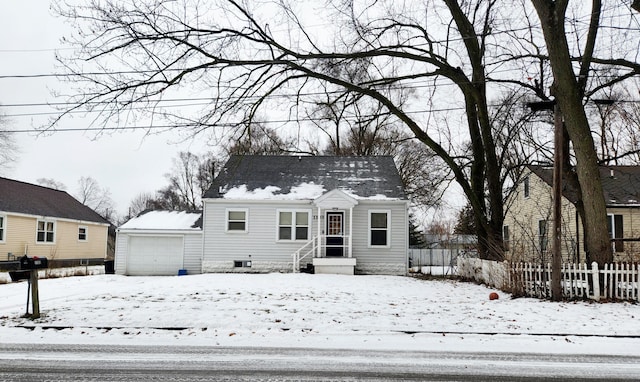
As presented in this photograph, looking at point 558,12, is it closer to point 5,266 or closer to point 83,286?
point 83,286

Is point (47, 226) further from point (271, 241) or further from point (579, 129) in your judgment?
point (579, 129)

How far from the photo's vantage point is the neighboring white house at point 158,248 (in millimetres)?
22969

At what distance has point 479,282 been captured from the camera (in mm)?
17797

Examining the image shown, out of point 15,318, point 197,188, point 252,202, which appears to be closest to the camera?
point 15,318

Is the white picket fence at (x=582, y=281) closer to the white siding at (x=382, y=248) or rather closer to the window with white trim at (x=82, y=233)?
the white siding at (x=382, y=248)

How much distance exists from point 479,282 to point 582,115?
291 inches

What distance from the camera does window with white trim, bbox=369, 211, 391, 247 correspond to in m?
21.4

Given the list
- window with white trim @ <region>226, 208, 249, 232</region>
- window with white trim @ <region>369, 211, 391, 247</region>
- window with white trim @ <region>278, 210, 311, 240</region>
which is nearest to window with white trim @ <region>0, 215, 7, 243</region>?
window with white trim @ <region>226, 208, 249, 232</region>

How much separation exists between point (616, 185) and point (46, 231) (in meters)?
31.9

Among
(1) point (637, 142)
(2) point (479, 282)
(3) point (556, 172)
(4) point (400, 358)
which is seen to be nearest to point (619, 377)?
(4) point (400, 358)

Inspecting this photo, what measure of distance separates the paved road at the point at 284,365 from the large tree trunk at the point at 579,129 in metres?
6.68

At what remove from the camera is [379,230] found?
2142 cm

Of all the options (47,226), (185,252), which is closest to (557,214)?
(185,252)

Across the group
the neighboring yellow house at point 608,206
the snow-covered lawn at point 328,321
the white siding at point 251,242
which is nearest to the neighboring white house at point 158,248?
the white siding at point 251,242
